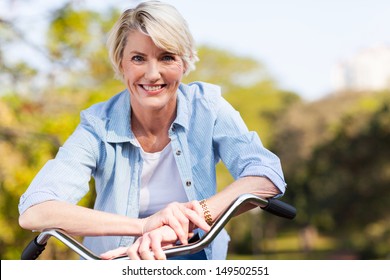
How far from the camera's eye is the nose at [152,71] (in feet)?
6.38

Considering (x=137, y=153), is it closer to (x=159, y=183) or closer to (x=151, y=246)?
(x=159, y=183)

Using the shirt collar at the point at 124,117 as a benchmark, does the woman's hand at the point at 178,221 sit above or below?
below

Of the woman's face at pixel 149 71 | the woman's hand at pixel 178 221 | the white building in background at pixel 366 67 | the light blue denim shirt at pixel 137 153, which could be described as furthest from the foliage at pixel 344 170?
the woman's hand at pixel 178 221

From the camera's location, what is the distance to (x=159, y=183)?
212 cm

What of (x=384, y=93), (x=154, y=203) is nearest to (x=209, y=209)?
(x=154, y=203)

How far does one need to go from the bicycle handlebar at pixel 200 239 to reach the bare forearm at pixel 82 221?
6cm

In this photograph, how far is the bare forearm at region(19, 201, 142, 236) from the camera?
182cm

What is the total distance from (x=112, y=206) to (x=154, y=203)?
115 mm

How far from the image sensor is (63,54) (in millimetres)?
8289

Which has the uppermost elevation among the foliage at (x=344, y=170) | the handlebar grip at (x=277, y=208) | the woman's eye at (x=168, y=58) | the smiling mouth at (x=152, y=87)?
the foliage at (x=344, y=170)

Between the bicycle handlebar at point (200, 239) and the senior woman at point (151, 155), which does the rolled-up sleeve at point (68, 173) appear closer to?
the senior woman at point (151, 155)

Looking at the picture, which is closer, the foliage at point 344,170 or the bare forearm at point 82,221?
the bare forearm at point 82,221
